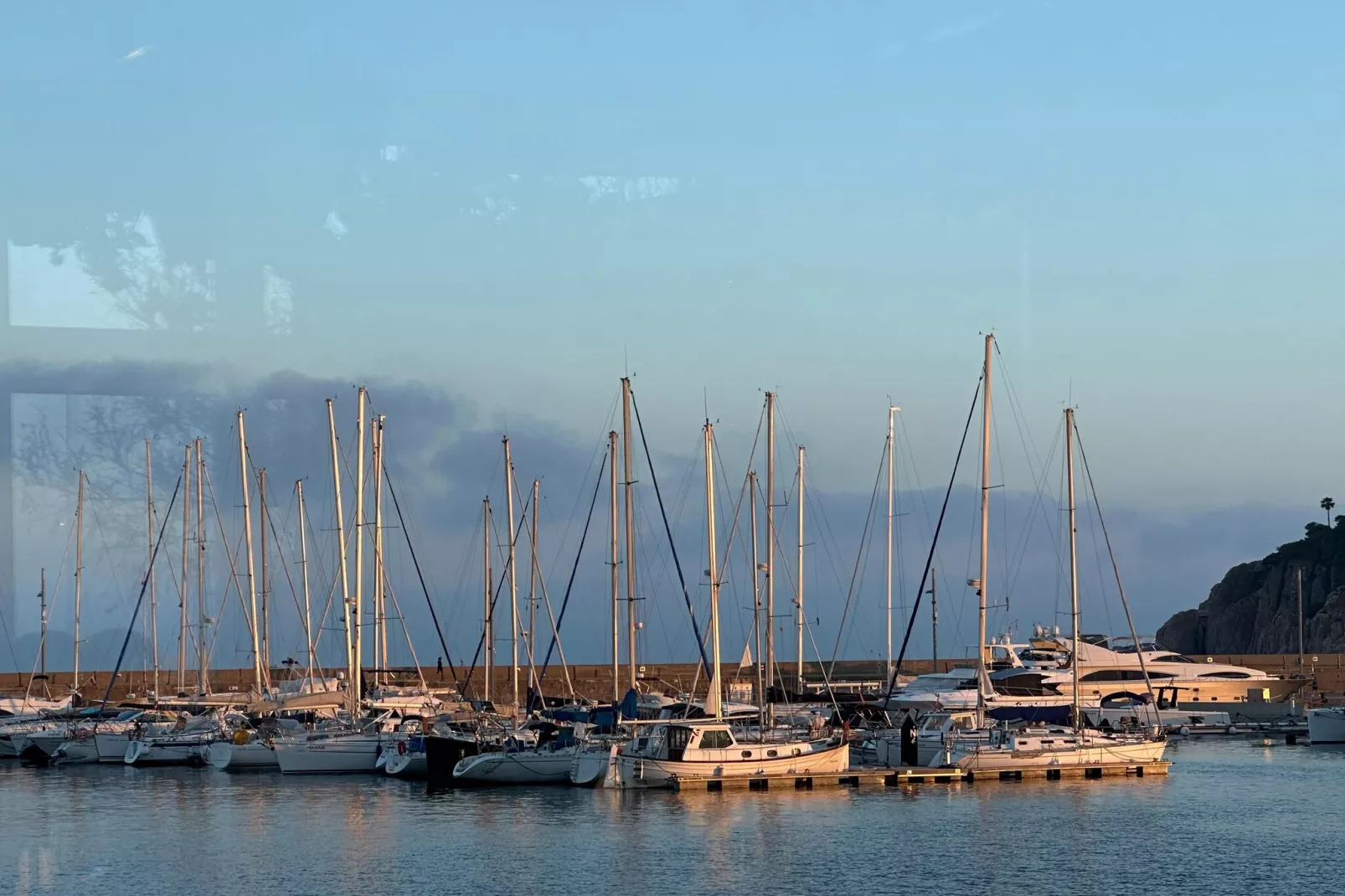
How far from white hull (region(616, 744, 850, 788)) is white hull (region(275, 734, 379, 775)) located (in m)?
9.32

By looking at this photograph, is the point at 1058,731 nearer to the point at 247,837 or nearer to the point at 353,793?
the point at 353,793

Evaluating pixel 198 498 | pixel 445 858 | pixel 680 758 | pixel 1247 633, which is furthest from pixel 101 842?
pixel 1247 633

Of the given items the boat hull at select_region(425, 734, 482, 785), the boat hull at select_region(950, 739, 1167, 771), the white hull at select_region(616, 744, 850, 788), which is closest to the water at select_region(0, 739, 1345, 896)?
the white hull at select_region(616, 744, 850, 788)

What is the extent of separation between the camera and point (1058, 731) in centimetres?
4591

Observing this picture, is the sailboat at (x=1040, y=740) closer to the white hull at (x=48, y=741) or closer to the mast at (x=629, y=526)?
the mast at (x=629, y=526)

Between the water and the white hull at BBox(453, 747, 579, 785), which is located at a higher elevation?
the white hull at BBox(453, 747, 579, 785)

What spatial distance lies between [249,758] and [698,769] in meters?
15.7

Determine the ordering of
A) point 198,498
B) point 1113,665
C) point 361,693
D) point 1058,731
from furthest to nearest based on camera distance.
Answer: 1. point 1113,665
2. point 198,498
3. point 361,693
4. point 1058,731

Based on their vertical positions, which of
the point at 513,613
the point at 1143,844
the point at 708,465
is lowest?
the point at 1143,844

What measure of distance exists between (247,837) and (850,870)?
40.7ft

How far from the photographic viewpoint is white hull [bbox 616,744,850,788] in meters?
40.0

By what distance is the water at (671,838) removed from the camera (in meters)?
28.8

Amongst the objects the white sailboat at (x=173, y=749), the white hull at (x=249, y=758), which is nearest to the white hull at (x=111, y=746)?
the white sailboat at (x=173, y=749)

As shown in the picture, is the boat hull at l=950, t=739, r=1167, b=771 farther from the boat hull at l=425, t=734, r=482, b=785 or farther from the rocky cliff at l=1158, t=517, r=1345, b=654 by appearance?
the rocky cliff at l=1158, t=517, r=1345, b=654
